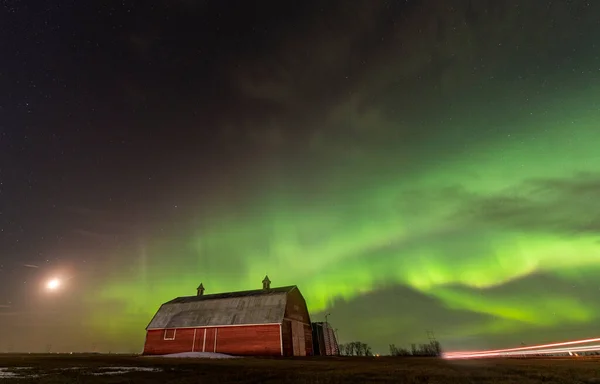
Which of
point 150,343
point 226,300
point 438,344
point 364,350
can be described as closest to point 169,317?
point 150,343

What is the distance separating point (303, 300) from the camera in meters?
49.1

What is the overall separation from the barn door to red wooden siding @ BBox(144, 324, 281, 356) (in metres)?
3.55

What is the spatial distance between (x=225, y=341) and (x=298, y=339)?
976 cm

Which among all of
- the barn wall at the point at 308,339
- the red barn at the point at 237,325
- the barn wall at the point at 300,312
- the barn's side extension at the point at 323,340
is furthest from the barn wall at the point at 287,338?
the barn's side extension at the point at 323,340

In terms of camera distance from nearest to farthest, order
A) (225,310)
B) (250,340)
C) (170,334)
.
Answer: (250,340)
(225,310)
(170,334)

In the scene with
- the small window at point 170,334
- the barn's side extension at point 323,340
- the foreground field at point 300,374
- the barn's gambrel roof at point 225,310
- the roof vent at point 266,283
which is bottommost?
the foreground field at point 300,374

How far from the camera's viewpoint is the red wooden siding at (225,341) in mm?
39062

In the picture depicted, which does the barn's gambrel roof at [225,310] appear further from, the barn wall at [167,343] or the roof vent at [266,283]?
the roof vent at [266,283]

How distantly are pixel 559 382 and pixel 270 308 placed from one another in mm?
35282

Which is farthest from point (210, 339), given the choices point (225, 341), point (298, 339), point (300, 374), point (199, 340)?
point (300, 374)

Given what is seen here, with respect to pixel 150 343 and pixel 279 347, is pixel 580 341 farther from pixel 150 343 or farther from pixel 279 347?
pixel 150 343

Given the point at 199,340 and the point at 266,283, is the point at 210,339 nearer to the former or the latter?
the point at 199,340

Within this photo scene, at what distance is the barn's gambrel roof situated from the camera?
41906 millimetres

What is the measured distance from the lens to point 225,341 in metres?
41.6
